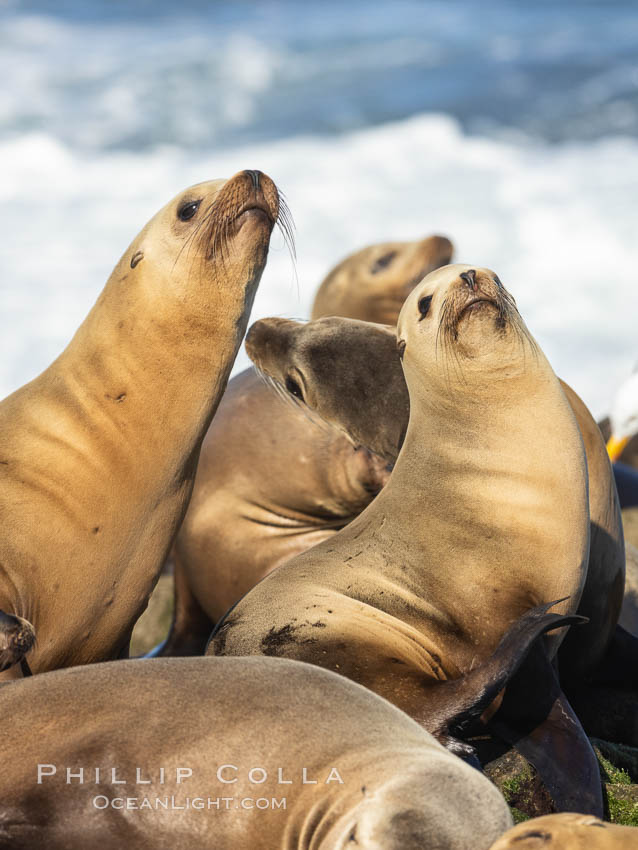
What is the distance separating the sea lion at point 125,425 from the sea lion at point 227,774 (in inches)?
33.1

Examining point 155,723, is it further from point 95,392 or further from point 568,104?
point 568,104

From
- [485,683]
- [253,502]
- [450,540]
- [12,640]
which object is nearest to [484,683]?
[485,683]

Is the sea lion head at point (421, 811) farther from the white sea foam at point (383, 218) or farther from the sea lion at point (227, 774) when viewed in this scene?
the white sea foam at point (383, 218)

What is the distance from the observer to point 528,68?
31812 mm

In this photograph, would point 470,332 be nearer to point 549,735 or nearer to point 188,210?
point 188,210

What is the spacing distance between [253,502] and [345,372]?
1.00 m

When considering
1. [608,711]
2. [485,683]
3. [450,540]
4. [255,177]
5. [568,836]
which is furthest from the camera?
[608,711]

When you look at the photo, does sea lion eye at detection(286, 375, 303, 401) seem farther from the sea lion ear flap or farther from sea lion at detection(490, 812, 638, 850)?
sea lion at detection(490, 812, 638, 850)

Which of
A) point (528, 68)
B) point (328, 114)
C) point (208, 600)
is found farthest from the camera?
point (528, 68)

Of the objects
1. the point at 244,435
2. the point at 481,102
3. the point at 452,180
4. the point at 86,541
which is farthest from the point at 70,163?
the point at 86,541

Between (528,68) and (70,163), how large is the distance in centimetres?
1428

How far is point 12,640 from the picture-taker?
2508 mm

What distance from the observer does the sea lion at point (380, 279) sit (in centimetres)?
636

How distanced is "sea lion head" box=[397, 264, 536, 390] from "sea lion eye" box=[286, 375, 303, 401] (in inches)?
32.7
